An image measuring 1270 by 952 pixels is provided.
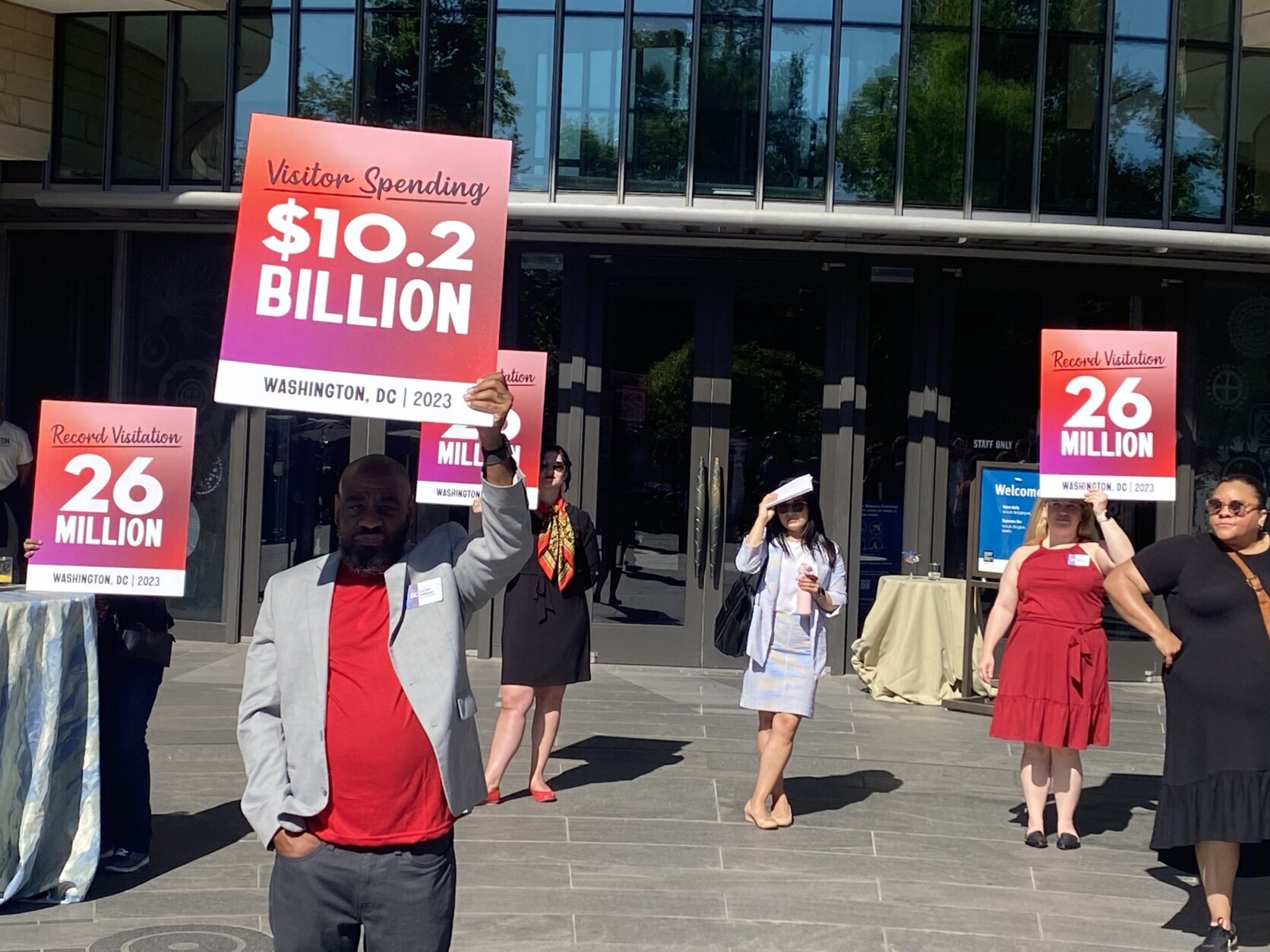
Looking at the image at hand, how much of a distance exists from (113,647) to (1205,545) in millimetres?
4589

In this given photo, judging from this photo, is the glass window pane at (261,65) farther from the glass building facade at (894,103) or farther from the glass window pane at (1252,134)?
the glass window pane at (1252,134)

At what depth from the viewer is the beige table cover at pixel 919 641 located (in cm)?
1230

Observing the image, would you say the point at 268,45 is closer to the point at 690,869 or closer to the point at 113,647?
the point at 113,647

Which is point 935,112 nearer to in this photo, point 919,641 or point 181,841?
point 919,641

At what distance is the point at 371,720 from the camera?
3.96 metres

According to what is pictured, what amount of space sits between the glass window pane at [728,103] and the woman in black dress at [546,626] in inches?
206

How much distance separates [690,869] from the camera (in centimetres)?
726

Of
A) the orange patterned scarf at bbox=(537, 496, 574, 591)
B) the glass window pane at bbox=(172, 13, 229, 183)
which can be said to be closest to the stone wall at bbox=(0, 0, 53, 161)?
the glass window pane at bbox=(172, 13, 229, 183)

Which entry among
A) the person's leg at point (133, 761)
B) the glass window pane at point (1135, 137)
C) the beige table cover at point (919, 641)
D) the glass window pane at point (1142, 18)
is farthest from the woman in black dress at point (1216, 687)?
the glass window pane at point (1142, 18)

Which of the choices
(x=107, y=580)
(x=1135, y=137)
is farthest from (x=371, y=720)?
(x=1135, y=137)

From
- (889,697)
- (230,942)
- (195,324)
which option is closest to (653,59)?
(195,324)

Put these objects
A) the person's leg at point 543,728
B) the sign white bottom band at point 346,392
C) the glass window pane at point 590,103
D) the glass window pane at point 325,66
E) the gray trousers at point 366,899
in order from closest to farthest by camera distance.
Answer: the gray trousers at point 366,899 → the sign white bottom band at point 346,392 → the person's leg at point 543,728 → the glass window pane at point 590,103 → the glass window pane at point 325,66

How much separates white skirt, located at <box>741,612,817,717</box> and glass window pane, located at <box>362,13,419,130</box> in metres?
6.96

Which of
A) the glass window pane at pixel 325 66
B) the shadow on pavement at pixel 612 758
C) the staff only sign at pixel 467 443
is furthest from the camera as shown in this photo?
the glass window pane at pixel 325 66
